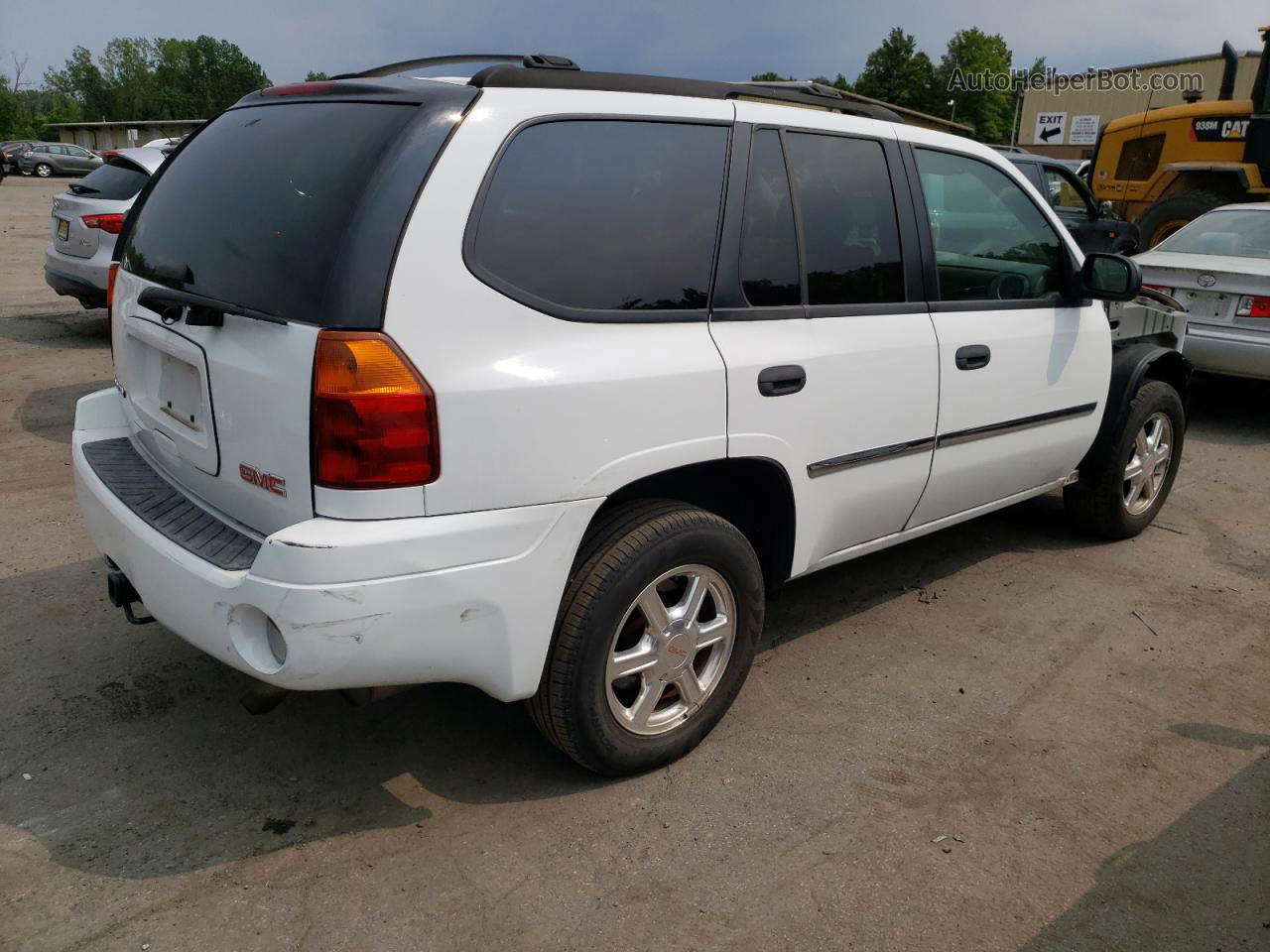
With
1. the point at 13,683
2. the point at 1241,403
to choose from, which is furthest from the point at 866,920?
the point at 1241,403

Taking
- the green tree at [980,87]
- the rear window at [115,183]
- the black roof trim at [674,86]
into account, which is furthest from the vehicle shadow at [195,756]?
the green tree at [980,87]

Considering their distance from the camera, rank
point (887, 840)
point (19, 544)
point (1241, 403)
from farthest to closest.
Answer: point (1241, 403), point (19, 544), point (887, 840)

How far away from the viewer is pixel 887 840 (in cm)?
273

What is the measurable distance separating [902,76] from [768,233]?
84368 millimetres

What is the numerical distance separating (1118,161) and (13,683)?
1409 centimetres

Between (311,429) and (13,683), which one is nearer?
(311,429)

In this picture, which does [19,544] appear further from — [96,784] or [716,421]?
[716,421]

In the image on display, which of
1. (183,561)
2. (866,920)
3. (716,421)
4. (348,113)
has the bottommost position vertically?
(866,920)

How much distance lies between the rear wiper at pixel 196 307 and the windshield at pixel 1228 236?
745cm

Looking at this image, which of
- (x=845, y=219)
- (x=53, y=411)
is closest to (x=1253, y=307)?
(x=845, y=219)

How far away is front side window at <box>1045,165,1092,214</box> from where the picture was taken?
9.32 m

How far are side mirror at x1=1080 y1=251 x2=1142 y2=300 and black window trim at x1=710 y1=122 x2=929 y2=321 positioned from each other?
1.00 meters

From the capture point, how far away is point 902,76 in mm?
79375

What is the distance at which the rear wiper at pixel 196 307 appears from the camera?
2.47 metres
